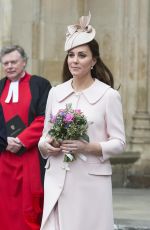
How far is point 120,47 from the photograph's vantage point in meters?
11.0

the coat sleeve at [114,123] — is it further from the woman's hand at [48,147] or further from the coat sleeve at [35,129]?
the coat sleeve at [35,129]

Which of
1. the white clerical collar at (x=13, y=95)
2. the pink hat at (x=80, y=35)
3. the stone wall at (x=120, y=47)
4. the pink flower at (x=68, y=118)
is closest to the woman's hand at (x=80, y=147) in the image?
Answer: the pink flower at (x=68, y=118)

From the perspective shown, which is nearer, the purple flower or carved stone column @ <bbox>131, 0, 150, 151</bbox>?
the purple flower

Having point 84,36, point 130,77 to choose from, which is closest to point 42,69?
point 130,77

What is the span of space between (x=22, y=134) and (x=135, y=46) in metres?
5.14

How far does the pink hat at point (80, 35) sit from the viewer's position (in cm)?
453

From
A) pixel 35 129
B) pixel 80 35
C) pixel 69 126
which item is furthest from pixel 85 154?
pixel 35 129

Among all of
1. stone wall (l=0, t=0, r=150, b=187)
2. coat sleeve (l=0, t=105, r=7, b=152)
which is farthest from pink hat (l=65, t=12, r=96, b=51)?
stone wall (l=0, t=0, r=150, b=187)

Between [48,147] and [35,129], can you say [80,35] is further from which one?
[35,129]

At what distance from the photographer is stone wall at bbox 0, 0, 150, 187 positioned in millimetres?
10883

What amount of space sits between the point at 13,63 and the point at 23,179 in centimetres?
91

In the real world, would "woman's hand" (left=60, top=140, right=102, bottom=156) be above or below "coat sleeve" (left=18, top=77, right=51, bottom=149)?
above

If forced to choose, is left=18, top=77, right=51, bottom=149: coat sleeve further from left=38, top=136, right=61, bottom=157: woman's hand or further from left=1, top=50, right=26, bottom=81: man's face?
left=38, top=136, right=61, bottom=157: woman's hand

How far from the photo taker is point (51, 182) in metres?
4.49
